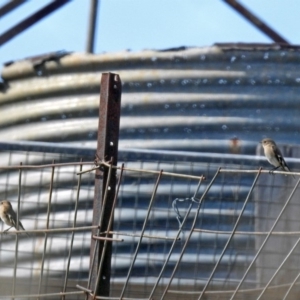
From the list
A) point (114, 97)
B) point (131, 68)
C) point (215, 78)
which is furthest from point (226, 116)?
point (114, 97)

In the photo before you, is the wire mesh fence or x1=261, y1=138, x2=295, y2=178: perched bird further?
the wire mesh fence

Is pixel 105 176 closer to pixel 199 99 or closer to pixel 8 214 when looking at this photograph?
pixel 8 214

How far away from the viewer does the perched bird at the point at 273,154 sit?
236 inches

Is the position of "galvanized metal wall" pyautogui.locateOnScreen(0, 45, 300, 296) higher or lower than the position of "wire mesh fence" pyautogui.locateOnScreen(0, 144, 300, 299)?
higher

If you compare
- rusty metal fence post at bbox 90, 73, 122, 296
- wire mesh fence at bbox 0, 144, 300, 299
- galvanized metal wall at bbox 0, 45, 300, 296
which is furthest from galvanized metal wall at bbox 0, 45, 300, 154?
rusty metal fence post at bbox 90, 73, 122, 296

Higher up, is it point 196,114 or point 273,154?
point 196,114

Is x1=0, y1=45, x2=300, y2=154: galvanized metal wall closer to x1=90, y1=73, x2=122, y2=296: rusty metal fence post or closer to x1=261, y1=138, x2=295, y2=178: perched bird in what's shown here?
x1=261, y1=138, x2=295, y2=178: perched bird

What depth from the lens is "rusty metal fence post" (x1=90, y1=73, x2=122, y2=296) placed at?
4469mm

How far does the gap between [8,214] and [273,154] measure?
60.7 inches

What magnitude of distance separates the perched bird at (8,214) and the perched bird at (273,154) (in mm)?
1466

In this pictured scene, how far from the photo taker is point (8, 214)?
19.8 ft

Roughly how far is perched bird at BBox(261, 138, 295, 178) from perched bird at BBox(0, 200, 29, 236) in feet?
4.81

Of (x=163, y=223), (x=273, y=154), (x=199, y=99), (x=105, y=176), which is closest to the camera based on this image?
Result: (x=105, y=176)

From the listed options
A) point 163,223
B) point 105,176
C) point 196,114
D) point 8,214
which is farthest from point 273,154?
point 105,176
